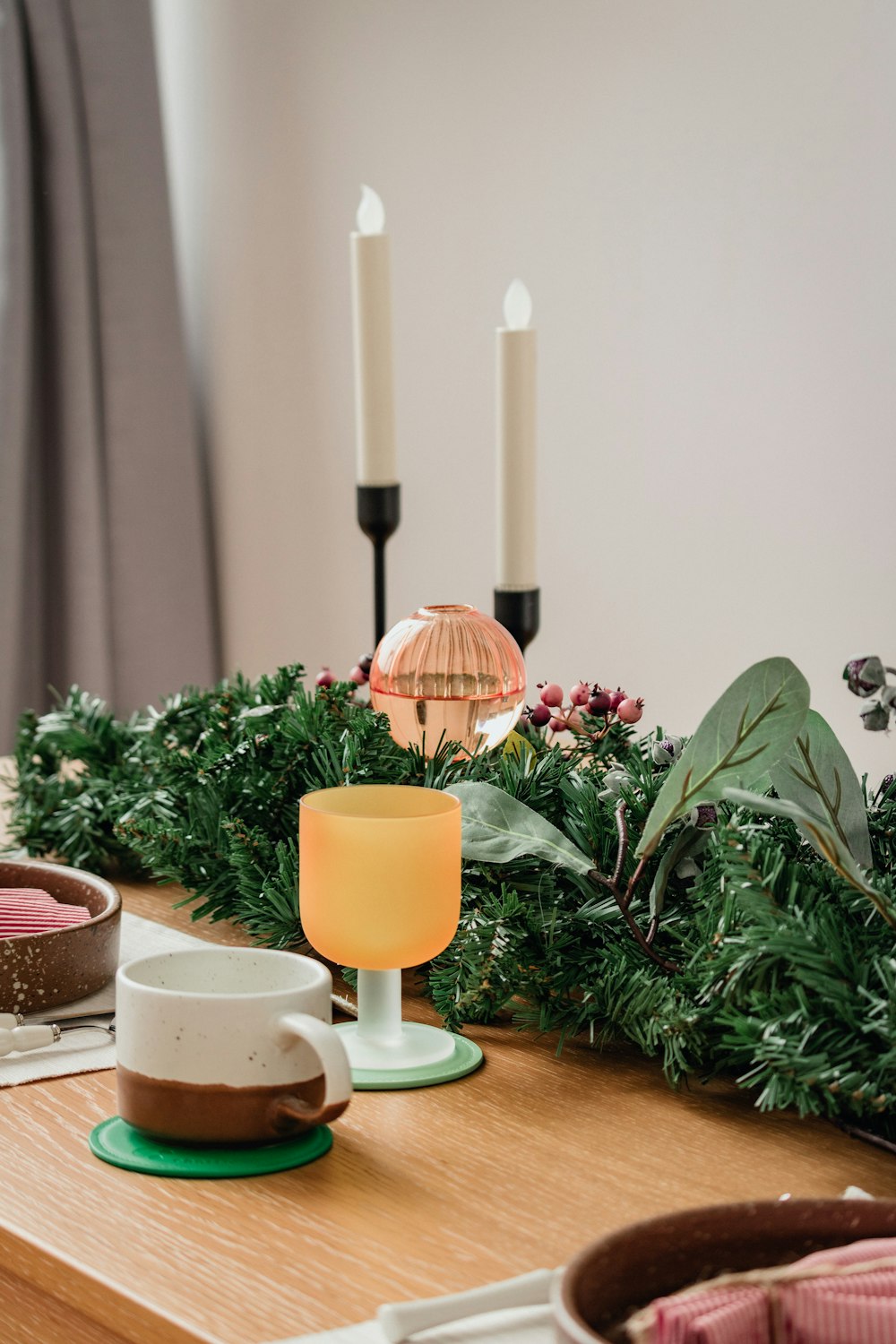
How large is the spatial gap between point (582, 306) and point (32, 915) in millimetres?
1528

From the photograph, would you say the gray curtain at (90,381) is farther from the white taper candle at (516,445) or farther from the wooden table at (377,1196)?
the wooden table at (377,1196)

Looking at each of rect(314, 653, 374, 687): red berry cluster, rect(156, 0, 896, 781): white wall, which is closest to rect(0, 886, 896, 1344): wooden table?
rect(314, 653, 374, 687): red berry cluster

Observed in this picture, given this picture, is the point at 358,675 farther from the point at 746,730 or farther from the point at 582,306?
the point at 582,306

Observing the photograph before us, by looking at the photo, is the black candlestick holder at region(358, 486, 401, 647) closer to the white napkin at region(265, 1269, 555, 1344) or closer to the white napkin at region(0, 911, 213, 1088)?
the white napkin at region(0, 911, 213, 1088)

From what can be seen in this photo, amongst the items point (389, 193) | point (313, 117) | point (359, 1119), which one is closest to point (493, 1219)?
point (359, 1119)

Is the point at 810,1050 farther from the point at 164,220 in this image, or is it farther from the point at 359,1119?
the point at 164,220

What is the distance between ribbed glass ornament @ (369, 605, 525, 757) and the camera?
75 cm

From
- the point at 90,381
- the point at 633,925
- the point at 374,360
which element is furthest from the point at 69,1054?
the point at 90,381

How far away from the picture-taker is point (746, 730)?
1.76 ft

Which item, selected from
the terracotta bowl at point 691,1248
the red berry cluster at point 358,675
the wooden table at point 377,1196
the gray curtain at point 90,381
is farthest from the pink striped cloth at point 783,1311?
the gray curtain at point 90,381

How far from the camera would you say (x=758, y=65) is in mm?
1756

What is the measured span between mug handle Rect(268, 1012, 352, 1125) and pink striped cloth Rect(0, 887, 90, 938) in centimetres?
19

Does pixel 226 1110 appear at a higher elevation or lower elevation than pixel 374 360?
lower

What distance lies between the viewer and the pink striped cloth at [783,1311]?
12.0 inches
